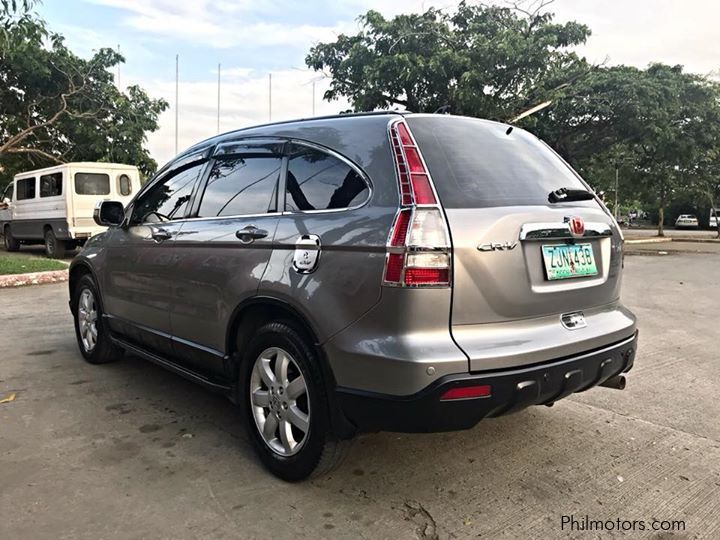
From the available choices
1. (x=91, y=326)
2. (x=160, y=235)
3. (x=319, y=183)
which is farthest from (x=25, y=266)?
(x=319, y=183)

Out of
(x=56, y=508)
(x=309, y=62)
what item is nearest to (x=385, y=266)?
(x=56, y=508)

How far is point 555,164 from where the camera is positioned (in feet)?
10.1

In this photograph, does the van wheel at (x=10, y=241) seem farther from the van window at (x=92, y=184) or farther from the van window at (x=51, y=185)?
the van window at (x=92, y=184)

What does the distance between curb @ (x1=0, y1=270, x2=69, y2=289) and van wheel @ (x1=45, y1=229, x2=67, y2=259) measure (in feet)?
14.9

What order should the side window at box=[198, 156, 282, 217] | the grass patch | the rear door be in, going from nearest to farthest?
the rear door < the side window at box=[198, 156, 282, 217] < the grass patch

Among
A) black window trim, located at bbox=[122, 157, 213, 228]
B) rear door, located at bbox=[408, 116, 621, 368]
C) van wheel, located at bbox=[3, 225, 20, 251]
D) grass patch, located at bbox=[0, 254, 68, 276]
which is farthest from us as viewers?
van wheel, located at bbox=[3, 225, 20, 251]

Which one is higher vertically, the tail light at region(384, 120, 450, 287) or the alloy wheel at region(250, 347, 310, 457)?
the tail light at region(384, 120, 450, 287)

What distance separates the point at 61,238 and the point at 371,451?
13113 mm

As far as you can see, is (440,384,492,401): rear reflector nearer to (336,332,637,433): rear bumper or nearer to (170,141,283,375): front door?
(336,332,637,433): rear bumper

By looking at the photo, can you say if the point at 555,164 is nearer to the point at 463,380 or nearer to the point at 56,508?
the point at 463,380

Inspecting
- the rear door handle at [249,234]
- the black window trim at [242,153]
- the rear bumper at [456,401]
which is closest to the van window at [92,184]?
the black window trim at [242,153]

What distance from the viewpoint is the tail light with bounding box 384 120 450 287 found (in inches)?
87.6

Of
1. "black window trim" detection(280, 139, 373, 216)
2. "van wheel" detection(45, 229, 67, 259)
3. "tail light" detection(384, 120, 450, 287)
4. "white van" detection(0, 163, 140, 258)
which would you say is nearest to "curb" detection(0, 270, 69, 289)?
"white van" detection(0, 163, 140, 258)

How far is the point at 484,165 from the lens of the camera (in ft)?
8.71
